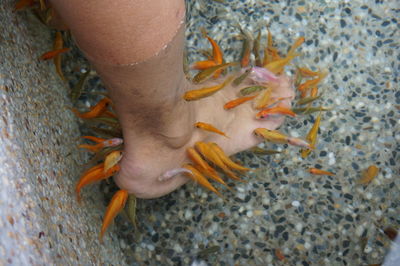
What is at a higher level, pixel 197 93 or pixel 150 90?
pixel 150 90

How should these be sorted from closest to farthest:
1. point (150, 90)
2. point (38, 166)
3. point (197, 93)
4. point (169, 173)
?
point (150, 90)
point (38, 166)
point (197, 93)
point (169, 173)

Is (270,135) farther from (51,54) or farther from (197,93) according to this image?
(51,54)

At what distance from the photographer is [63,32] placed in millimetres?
2070

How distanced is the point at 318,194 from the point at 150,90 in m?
1.10

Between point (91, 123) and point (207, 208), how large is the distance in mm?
657

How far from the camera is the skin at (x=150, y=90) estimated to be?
1037 mm

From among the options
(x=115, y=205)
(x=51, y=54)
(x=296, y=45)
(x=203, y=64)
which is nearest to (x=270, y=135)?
(x=203, y=64)

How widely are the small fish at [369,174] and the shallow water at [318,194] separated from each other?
2 cm

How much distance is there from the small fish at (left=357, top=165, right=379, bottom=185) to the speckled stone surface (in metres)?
1.16

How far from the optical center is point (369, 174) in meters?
2.02

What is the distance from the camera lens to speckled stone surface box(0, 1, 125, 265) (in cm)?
116

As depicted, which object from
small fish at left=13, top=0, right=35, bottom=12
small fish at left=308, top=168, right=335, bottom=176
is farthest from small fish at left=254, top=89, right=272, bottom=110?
small fish at left=13, top=0, right=35, bottom=12

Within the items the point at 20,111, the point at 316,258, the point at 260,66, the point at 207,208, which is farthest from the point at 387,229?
the point at 20,111

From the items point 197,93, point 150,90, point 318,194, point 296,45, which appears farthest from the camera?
point 296,45
